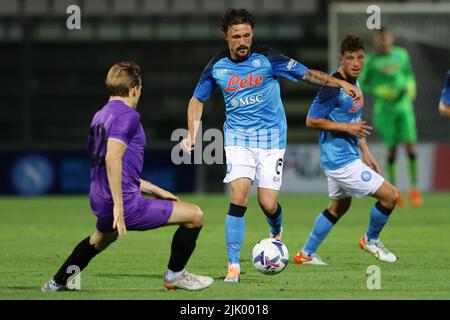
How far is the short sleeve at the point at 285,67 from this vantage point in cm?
897

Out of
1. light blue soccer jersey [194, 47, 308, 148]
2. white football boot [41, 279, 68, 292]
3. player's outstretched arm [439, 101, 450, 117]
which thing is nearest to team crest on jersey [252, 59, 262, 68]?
light blue soccer jersey [194, 47, 308, 148]

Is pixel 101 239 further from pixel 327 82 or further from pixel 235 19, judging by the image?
pixel 327 82

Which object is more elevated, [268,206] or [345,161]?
[345,161]

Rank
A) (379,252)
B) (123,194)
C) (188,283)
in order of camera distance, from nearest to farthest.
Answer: (123,194) → (188,283) → (379,252)

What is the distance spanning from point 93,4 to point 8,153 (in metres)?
2.99

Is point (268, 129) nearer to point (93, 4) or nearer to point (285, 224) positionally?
point (285, 224)

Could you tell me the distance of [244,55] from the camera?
351 inches

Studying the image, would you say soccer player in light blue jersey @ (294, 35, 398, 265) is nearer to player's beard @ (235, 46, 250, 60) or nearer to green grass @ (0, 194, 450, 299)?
green grass @ (0, 194, 450, 299)

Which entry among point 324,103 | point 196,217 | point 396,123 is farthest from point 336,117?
point 396,123

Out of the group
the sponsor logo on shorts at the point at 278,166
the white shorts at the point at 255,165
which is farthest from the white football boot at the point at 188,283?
the sponsor logo on shorts at the point at 278,166

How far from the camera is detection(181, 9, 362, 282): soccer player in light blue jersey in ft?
29.0

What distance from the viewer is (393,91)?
1709 cm

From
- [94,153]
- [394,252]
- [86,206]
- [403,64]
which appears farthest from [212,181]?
[94,153]

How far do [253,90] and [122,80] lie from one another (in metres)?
1.68
